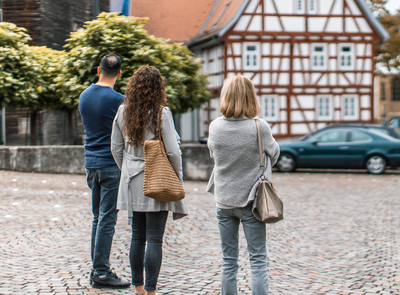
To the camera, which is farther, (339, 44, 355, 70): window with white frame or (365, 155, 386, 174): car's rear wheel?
(339, 44, 355, 70): window with white frame

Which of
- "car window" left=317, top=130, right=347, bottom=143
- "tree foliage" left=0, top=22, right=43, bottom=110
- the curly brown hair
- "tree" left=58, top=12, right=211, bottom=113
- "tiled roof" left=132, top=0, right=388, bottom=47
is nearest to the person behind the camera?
the curly brown hair

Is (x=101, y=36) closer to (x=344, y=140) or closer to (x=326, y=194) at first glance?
(x=326, y=194)

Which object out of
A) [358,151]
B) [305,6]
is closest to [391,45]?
[305,6]

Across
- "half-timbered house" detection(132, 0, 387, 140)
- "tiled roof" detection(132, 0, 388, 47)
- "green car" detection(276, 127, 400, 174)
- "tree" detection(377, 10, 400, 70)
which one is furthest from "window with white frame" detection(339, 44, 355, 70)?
"green car" detection(276, 127, 400, 174)

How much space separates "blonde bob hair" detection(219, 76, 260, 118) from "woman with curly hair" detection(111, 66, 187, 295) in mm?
503

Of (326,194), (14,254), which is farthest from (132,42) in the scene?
(14,254)

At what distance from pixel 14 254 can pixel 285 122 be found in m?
28.4

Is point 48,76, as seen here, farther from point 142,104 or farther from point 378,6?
point 378,6

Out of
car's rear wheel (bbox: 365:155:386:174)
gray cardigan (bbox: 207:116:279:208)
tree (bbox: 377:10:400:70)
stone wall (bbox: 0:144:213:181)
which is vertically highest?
tree (bbox: 377:10:400:70)

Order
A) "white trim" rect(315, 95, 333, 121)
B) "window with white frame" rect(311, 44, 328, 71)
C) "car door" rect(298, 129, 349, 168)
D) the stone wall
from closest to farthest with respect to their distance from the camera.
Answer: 1. the stone wall
2. "car door" rect(298, 129, 349, 168)
3. "window with white frame" rect(311, 44, 328, 71)
4. "white trim" rect(315, 95, 333, 121)

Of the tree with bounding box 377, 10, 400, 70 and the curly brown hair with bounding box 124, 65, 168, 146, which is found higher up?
the tree with bounding box 377, 10, 400, 70

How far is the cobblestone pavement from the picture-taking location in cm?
579

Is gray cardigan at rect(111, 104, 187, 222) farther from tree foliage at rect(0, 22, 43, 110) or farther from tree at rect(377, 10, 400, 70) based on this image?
tree at rect(377, 10, 400, 70)

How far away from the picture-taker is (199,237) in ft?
26.9
